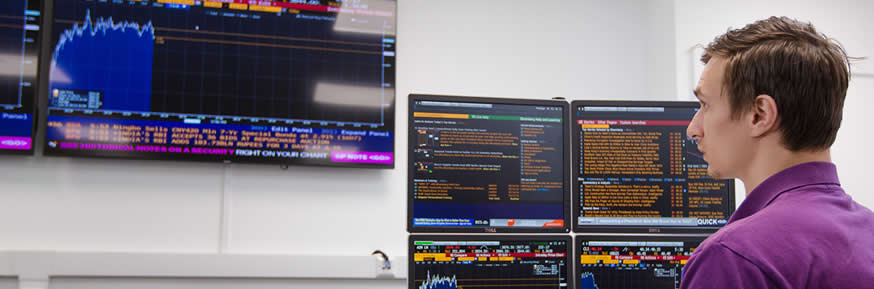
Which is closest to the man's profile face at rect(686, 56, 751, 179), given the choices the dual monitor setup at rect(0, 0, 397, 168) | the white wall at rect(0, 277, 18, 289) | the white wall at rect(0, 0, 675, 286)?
the dual monitor setup at rect(0, 0, 397, 168)

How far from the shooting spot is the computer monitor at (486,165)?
1868mm

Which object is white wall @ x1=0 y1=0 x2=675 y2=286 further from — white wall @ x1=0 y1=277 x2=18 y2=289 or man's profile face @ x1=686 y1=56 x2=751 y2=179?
man's profile face @ x1=686 y1=56 x2=751 y2=179

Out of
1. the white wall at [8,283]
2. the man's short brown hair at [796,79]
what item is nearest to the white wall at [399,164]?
the white wall at [8,283]

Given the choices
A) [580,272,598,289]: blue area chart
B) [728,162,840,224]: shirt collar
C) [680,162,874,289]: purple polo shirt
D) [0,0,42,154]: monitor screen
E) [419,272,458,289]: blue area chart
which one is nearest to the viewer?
[680,162,874,289]: purple polo shirt

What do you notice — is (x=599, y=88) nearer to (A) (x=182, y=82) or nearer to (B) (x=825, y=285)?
(A) (x=182, y=82)

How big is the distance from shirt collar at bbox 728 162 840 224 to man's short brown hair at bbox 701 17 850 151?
32mm

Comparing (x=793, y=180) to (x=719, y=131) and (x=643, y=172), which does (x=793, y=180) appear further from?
(x=643, y=172)

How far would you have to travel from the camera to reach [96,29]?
104 inches

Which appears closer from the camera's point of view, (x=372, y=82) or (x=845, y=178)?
(x=372, y=82)

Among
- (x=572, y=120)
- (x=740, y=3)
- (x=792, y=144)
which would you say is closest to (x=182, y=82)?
(x=572, y=120)

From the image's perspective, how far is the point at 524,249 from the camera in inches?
74.1

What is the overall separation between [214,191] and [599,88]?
193cm

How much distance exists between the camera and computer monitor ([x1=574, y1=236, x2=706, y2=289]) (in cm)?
193

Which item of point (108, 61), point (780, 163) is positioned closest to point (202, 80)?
point (108, 61)
